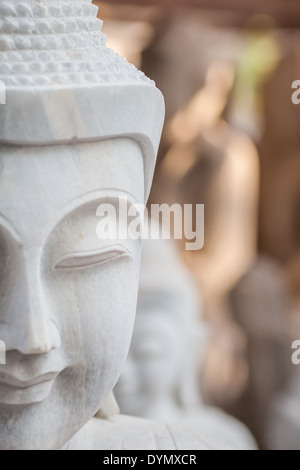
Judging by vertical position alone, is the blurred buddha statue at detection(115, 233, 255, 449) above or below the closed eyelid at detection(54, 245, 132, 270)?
below

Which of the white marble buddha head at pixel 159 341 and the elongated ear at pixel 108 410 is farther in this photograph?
the white marble buddha head at pixel 159 341

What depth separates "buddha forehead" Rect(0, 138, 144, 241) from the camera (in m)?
1.21

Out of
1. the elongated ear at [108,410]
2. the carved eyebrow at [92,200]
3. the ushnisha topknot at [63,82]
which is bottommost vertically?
the elongated ear at [108,410]

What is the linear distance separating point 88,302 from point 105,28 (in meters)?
3.58

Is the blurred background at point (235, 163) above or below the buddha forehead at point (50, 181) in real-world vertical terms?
below

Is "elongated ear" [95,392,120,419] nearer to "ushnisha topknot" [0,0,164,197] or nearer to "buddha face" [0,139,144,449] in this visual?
"buddha face" [0,139,144,449]

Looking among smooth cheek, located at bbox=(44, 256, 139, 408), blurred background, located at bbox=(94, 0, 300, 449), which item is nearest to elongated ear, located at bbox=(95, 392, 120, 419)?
smooth cheek, located at bbox=(44, 256, 139, 408)

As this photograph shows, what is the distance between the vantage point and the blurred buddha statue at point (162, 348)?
2.91m

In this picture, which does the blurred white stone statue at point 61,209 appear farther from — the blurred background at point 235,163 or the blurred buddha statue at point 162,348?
the blurred background at point 235,163

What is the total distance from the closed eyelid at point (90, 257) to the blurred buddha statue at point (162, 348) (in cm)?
155

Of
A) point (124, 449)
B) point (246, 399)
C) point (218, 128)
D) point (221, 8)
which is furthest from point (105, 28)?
point (124, 449)

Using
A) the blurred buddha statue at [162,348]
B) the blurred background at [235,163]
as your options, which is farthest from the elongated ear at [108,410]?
the blurred background at [235,163]

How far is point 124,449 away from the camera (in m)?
1.53

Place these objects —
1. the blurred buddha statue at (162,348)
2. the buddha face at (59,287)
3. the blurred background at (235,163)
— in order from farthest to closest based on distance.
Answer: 1. the blurred background at (235,163)
2. the blurred buddha statue at (162,348)
3. the buddha face at (59,287)
